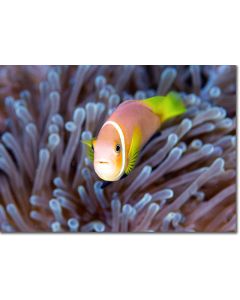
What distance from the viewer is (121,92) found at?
1910 mm

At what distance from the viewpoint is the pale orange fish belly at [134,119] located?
0.92 meters

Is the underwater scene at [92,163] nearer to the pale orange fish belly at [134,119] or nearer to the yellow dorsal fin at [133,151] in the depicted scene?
the pale orange fish belly at [134,119]

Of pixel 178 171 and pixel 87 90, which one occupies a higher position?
pixel 87 90

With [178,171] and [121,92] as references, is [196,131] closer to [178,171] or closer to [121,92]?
[178,171]

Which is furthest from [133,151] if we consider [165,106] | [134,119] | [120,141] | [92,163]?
[92,163]

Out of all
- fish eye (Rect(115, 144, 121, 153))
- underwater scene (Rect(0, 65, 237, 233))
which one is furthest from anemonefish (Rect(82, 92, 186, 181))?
underwater scene (Rect(0, 65, 237, 233))

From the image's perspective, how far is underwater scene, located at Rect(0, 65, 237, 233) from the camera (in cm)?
181

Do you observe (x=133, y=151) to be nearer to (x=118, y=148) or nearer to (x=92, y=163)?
(x=118, y=148)

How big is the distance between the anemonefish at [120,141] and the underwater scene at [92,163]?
70 cm

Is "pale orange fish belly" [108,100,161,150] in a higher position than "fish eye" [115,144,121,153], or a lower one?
higher

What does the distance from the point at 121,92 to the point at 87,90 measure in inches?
5.8

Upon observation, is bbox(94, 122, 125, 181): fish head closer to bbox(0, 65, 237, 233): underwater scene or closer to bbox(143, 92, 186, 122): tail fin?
bbox(143, 92, 186, 122): tail fin

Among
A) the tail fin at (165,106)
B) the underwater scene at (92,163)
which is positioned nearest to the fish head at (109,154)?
the tail fin at (165,106)
